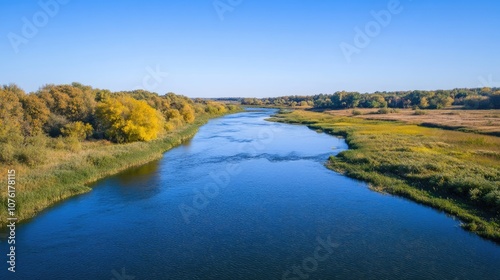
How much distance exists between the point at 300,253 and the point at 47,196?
54.2 ft

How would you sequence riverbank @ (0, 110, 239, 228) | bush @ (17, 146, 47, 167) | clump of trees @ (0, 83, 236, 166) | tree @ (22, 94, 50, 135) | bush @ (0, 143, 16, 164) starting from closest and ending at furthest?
riverbank @ (0, 110, 239, 228), bush @ (0, 143, 16, 164), bush @ (17, 146, 47, 167), clump of trees @ (0, 83, 236, 166), tree @ (22, 94, 50, 135)

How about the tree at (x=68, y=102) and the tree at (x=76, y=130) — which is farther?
the tree at (x=68, y=102)

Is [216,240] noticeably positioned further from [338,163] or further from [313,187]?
[338,163]

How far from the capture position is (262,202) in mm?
21797

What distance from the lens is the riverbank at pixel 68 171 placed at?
65.6ft

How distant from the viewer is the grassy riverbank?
719 inches

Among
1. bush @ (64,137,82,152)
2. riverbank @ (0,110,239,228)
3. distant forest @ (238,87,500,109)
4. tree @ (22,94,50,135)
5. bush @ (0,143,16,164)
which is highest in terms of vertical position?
tree @ (22,94,50,135)

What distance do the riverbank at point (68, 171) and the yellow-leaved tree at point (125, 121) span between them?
1756mm

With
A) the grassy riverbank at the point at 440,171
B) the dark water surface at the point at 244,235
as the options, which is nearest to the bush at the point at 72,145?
the dark water surface at the point at 244,235

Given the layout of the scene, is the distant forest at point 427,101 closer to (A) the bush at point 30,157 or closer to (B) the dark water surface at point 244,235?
(B) the dark water surface at point 244,235

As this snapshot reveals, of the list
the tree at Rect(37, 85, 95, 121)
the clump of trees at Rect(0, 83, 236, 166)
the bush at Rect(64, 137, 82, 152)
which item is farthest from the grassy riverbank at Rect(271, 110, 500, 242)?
the tree at Rect(37, 85, 95, 121)

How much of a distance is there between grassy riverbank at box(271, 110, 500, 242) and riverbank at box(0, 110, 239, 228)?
1972cm

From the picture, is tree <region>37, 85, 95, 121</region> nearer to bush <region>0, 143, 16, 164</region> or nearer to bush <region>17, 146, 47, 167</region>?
bush <region>17, 146, 47, 167</region>

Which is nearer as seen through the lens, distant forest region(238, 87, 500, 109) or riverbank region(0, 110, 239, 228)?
riverbank region(0, 110, 239, 228)
